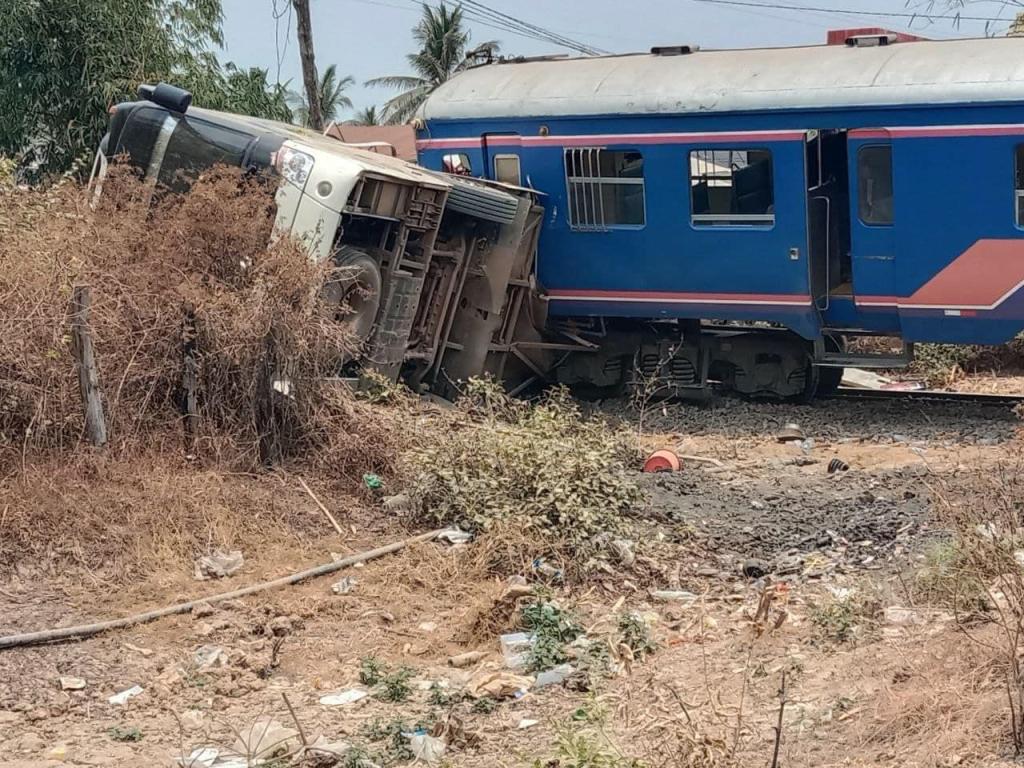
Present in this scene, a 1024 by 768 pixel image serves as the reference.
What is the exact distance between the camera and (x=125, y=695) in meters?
5.86

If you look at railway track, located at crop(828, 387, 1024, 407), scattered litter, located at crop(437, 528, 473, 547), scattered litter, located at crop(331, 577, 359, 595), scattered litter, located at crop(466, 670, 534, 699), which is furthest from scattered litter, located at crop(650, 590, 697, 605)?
railway track, located at crop(828, 387, 1024, 407)

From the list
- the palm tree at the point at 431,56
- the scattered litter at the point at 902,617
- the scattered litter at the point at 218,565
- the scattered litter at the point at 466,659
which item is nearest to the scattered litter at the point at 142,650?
the scattered litter at the point at 218,565

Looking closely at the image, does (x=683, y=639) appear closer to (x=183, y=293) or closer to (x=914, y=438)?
(x=183, y=293)

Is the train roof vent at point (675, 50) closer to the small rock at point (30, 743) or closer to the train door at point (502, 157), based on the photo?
the train door at point (502, 157)

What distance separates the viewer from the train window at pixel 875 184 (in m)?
11.5

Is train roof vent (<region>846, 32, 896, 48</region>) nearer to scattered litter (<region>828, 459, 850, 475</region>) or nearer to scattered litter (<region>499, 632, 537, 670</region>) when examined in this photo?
scattered litter (<region>828, 459, 850, 475</region>)

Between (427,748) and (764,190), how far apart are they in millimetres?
8240

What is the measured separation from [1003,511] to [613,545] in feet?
7.95

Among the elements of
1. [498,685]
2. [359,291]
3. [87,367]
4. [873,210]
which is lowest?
[498,685]

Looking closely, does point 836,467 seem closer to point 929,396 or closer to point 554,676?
point 929,396

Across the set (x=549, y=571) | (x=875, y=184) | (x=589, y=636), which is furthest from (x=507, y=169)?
(x=589, y=636)

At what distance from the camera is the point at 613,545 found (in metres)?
7.73

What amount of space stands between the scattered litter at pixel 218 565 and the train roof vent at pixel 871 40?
27.0 ft

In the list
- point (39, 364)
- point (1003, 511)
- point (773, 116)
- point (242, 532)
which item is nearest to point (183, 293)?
point (39, 364)
